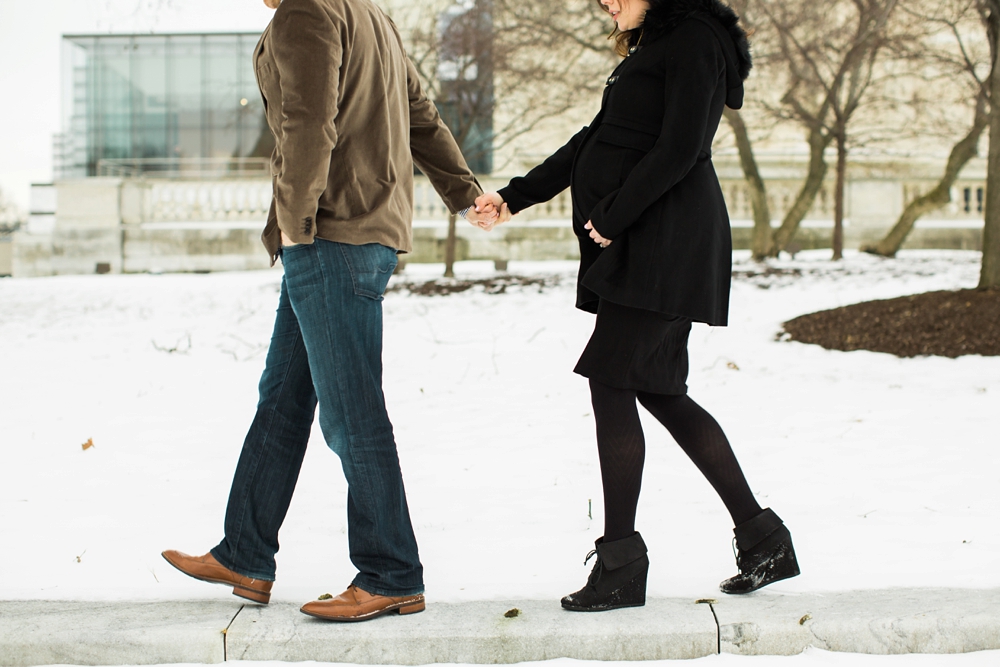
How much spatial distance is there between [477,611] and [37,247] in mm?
19947

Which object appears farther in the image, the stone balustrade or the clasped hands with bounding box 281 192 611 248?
Result: the stone balustrade

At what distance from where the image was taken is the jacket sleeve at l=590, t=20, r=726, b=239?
2377 millimetres

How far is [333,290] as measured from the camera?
242cm

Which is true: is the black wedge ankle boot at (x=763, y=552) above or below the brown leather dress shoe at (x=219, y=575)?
above

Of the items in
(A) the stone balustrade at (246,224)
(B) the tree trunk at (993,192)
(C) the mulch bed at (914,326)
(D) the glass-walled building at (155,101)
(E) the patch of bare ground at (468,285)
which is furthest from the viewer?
(D) the glass-walled building at (155,101)

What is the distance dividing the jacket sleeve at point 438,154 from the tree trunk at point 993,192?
278 inches

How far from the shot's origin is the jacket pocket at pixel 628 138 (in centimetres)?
250

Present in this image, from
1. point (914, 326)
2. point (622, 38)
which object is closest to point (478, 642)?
point (622, 38)

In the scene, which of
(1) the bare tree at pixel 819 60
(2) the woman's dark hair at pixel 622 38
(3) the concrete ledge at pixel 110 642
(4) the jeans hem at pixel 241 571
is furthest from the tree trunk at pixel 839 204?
(3) the concrete ledge at pixel 110 642

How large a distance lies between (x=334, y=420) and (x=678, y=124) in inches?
48.9

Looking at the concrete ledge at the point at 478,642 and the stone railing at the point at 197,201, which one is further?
the stone railing at the point at 197,201

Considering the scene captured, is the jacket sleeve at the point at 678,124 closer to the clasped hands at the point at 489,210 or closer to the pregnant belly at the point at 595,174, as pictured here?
the pregnant belly at the point at 595,174

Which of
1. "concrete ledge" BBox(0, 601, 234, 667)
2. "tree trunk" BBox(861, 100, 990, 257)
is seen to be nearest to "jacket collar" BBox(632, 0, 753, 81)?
"concrete ledge" BBox(0, 601, 234, 667)

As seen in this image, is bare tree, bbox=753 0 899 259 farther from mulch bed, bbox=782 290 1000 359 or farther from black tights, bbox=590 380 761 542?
black tights, bbox=590 380 761 542
